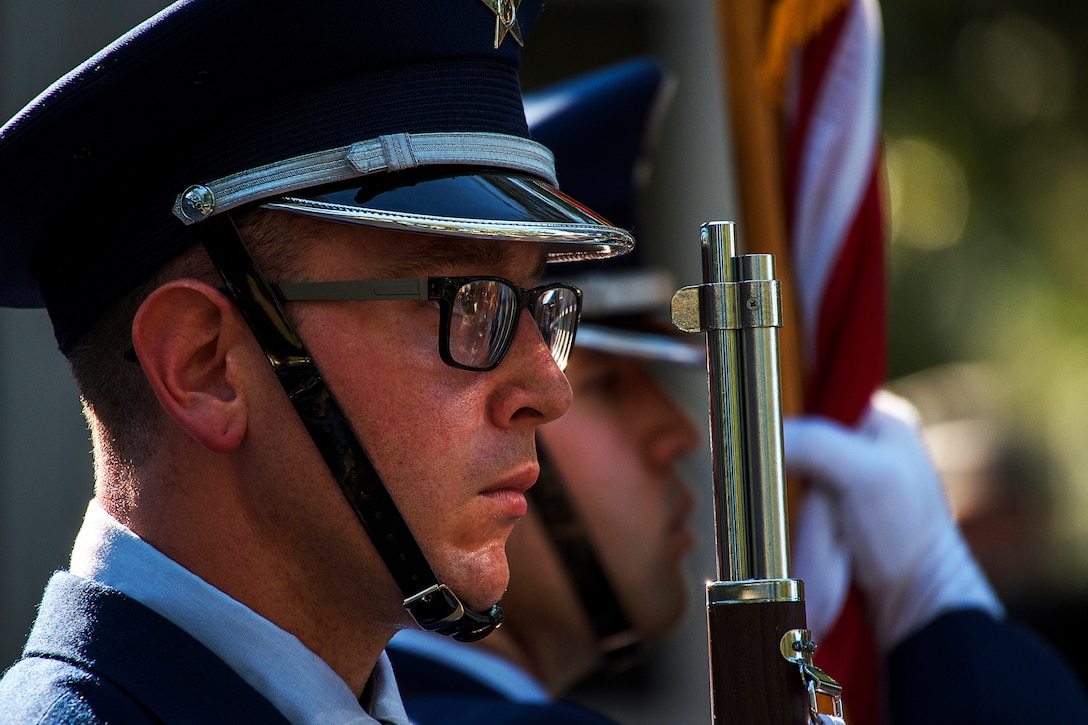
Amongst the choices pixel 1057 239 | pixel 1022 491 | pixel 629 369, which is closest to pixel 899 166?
pixel 1057 239

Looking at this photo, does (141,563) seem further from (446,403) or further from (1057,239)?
(1057,239)

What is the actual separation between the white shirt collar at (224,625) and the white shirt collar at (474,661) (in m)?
1.10

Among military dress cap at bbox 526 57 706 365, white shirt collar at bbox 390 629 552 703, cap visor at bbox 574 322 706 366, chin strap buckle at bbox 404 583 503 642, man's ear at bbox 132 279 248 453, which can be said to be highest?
military dress cap at bbox 526 57 706 365

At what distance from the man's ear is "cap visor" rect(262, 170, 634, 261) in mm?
173

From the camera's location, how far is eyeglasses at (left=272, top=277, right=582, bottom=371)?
196 centimetres

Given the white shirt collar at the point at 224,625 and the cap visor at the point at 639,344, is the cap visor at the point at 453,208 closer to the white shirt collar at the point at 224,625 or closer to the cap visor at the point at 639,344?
the white shirt collar at the point at 224,625

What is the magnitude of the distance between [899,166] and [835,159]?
7.18 metres

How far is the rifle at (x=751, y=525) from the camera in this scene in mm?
1939

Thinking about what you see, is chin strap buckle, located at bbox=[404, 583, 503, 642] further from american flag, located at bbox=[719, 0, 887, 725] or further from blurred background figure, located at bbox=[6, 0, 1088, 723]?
blurred background figure, located at bbox=[6, 0, 1088, 723]

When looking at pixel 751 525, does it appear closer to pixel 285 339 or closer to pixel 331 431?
pixel 331 431

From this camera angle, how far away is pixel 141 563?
1952 mm

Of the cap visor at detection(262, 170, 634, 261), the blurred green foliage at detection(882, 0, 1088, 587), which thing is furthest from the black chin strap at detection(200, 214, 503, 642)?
the blurred green foliage at detection(882, 0, 1088, 587)

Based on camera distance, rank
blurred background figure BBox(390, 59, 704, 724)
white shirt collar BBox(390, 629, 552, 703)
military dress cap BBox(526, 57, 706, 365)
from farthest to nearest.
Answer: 1. military dress cap BBox(526, 57, 706, 365)
2. blurred background figure BBox(390, 59, 704, 724)
3. white shirt collar BBox(390, 629, 552, 703)

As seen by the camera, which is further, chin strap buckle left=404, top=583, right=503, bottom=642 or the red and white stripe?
the red and white stripe
